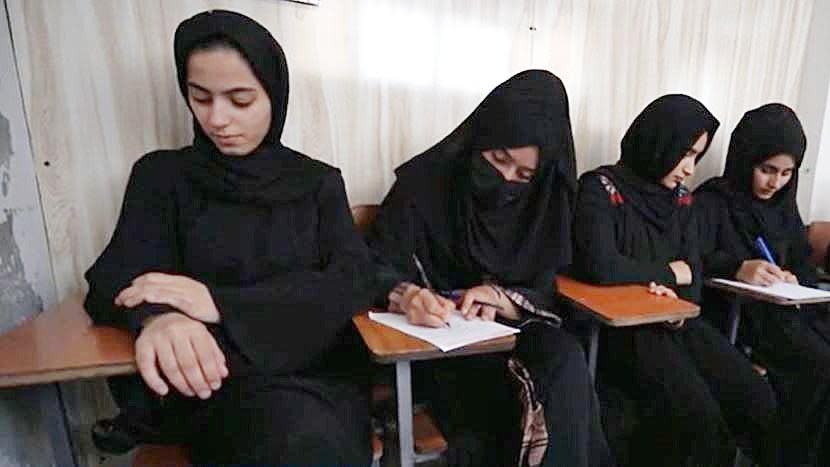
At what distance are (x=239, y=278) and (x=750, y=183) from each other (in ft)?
6.14

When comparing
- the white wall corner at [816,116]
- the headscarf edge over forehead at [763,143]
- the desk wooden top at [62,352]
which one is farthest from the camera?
the white wall corner at [816,116]

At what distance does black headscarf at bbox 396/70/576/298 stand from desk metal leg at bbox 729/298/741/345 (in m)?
0.68

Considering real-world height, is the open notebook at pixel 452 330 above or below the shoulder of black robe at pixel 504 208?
below

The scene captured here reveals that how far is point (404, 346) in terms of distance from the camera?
34.8 inches

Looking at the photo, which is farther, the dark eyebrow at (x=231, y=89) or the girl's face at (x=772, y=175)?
the girl's face at (x=772, y=175)

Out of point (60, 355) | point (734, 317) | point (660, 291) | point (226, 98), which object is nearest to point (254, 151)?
point (226, 98)

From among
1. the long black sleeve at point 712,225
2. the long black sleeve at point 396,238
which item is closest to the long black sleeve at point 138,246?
the long black sleeve at point 396,238

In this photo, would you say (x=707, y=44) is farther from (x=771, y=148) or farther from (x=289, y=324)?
(x=289, y=324)

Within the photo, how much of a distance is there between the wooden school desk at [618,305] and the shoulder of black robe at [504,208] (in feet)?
0.29

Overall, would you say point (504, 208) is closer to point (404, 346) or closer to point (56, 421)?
point (404, 346)

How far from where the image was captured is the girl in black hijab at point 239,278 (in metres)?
0.87

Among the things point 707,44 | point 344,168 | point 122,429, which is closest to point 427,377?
point 122,429

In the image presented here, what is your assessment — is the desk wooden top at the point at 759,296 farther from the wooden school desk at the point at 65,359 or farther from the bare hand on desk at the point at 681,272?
the wooden school desk at the point at 65,359

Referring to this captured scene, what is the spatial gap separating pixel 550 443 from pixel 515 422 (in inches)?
3.5
